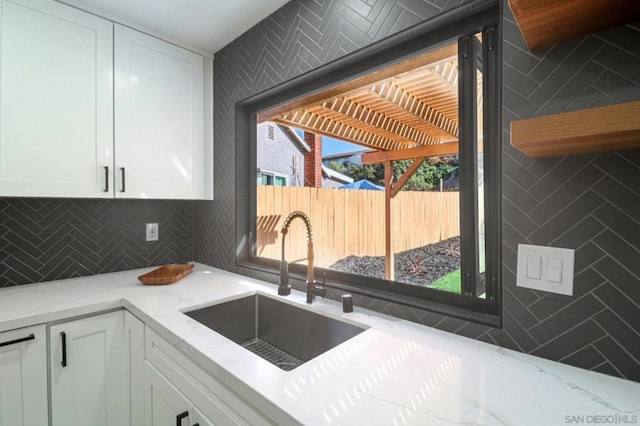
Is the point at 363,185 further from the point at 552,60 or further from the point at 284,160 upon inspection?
the point at 552,60

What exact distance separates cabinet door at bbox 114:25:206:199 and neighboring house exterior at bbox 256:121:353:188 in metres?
0.40

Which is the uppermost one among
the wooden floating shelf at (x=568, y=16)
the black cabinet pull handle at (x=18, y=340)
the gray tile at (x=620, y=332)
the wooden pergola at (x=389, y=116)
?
the wooden pergola at (x=389, y=116)

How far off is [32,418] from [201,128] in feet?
5.42

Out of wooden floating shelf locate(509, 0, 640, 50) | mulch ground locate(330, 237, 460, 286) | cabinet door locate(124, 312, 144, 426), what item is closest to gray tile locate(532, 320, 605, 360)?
mulch ground locate(330, 237, 460, 286)

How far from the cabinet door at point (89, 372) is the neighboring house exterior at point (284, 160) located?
3.79 ft

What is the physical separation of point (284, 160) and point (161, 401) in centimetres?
166

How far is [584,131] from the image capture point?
583 millimetres

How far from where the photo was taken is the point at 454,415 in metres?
0.63

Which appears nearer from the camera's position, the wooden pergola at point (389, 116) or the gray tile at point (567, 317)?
the gray tile at point (567, 317)

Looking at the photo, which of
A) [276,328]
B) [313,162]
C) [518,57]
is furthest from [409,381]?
[313,162]

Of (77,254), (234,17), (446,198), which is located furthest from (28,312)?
(446,198)

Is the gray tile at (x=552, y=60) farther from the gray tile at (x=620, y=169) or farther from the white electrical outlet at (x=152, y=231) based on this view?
the white electrical outlet at (x=152, y=231)

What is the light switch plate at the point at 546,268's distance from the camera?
0.80m

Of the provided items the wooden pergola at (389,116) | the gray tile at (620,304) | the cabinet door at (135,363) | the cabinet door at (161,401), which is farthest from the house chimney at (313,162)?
the gray tile at (620,304)
